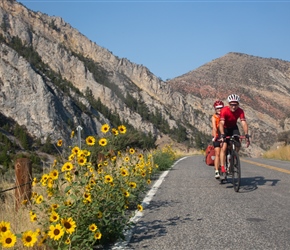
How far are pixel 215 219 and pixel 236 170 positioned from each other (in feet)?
9.23

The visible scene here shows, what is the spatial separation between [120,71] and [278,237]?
113 metres

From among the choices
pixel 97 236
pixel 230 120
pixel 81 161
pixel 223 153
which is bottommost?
pixel 97 236

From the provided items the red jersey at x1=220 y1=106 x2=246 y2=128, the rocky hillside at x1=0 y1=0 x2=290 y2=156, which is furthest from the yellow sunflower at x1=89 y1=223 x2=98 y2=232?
the rocky hillside at x1=0 y1=0 x2=290 y2=156

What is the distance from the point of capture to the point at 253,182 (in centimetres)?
977

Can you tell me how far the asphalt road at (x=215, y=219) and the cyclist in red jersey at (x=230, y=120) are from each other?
0.91 m

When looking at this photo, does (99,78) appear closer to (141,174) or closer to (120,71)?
(120,71)

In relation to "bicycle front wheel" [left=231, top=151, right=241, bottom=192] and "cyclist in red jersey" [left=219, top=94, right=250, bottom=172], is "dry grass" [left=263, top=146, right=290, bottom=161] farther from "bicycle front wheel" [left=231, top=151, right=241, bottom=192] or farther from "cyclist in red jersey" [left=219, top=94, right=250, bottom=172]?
"bicycle front wheel" [left=231, top=151, right=241, bottom=192]

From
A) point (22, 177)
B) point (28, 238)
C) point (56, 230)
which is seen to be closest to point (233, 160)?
point (22, 177)

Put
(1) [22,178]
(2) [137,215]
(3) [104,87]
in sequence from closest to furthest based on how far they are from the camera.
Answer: (1) [22,178], (2) [137,215], (3) [104,87]

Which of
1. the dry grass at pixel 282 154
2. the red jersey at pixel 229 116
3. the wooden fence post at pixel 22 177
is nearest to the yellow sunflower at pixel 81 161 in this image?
the wooden fence post at pixel 22 177

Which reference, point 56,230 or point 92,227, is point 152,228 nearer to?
point 92,227

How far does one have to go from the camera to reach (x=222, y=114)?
28.1ft

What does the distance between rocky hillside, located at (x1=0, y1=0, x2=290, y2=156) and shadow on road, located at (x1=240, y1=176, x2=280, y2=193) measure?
40.5 metres

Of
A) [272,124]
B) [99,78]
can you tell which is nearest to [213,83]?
[272,124]
